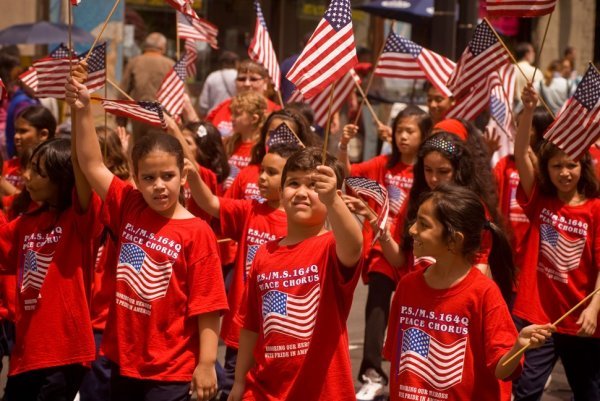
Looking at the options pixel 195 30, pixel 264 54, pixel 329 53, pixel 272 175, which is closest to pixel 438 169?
pixel 272 175

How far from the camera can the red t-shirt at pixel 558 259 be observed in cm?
705

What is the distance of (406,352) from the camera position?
5.33 meters

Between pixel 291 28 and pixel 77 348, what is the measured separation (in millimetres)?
13438

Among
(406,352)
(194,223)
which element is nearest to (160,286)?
(194,223)

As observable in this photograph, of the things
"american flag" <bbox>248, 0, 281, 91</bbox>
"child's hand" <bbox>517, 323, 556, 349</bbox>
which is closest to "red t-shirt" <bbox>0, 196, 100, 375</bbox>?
"child's hand" <bbox>517, 323, 556, 349</bbox>

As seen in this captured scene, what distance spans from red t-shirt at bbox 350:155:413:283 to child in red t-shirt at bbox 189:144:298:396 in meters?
1.14

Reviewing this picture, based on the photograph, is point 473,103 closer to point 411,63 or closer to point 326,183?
point 411,63

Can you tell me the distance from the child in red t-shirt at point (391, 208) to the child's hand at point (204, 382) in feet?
8.48

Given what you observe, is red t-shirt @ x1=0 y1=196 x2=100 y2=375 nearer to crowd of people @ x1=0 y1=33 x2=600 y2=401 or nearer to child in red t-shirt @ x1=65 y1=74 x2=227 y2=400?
crowd of people @ x1=0 y1=33 x2=600 y2=401

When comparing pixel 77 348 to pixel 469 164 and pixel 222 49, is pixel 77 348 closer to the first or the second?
pixel 469 164

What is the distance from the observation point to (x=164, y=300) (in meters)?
5.71

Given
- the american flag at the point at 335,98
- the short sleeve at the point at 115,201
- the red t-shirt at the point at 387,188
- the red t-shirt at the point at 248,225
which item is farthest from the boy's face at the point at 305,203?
the american flag at the point at 335,98

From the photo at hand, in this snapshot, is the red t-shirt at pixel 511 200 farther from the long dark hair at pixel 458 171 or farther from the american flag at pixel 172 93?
the american flag at pixel 172 93

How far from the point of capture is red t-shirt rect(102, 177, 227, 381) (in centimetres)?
570
